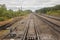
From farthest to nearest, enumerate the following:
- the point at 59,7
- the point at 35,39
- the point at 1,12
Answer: the point at 59,7, the point at 1,12, the point at 35,39

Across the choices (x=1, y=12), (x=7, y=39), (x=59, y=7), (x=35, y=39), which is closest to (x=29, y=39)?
(x=35, y=39)

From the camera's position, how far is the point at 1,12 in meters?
55.8

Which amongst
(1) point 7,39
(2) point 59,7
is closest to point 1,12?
(1) point 7,39

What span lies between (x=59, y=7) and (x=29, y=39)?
388 feet

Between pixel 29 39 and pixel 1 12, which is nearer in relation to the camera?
pixel 29 39

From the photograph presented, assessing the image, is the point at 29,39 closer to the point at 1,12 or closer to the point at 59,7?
the point at 1,12

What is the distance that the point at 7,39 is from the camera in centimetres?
1380

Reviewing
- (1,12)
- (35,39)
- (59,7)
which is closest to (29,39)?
(35,39)

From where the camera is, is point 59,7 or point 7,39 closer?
point 7,39

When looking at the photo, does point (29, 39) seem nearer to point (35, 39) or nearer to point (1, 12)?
point (35, 39)

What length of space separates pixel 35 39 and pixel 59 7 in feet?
388

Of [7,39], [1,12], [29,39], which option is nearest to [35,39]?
[29,39]

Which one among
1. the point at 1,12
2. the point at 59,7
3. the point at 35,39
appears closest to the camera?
the point at 35,39

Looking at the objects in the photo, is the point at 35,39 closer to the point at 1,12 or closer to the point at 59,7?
the point at 1,12
